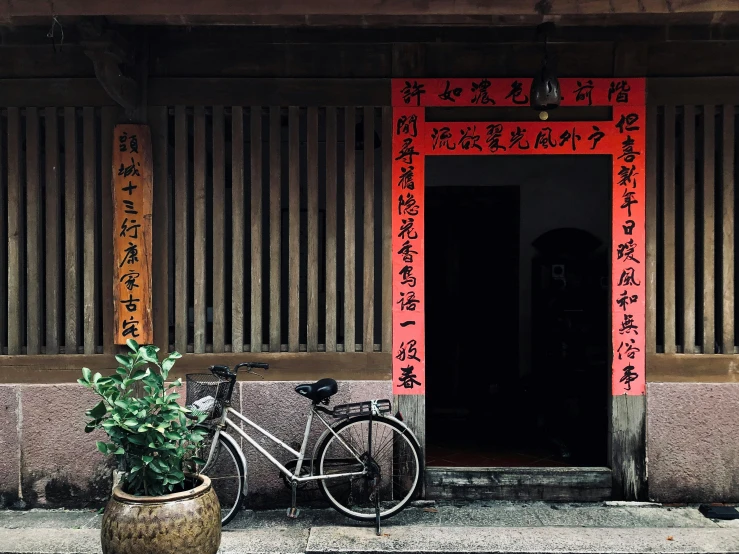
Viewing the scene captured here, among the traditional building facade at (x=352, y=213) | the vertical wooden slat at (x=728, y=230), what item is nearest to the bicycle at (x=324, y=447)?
the traditional building facade at (x=352, y=213)

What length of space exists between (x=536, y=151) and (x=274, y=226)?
8.80ft

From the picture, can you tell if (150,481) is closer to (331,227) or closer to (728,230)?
(331,227)

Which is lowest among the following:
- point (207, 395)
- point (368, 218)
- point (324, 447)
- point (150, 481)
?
point (324, 447)

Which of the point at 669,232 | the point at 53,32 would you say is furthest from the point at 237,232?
the point at 669,232

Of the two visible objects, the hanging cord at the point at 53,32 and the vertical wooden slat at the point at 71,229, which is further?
→ the vertical wooden slat at the point at 71,229

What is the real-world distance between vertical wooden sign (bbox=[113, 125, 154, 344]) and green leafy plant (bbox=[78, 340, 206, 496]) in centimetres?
187

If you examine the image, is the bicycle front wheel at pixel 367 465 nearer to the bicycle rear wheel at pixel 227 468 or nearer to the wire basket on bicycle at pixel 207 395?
the bicycle rear wheel at pixel 227 468

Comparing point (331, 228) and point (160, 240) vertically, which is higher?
point (331, 228)

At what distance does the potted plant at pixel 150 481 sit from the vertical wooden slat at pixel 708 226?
4.92 metres

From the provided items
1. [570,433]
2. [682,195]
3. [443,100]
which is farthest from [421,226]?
[570,433]

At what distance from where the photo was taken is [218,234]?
246 inches

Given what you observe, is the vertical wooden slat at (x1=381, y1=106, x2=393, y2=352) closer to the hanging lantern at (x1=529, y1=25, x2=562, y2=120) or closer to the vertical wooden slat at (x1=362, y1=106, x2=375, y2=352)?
the vertical wooden slat at (x1=362, y1=106, x2=375, y2=352)

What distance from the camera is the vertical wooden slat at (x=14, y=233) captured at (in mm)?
6234

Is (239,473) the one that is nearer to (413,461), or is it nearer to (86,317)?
(413,461)
